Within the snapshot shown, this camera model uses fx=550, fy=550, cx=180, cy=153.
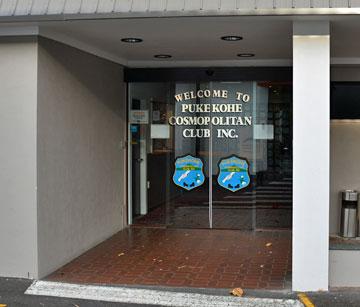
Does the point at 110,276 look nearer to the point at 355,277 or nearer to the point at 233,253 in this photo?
the point at 233,253

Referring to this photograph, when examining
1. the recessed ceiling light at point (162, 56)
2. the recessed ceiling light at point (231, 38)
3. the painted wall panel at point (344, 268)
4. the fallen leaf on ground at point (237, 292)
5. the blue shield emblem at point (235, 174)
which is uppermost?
the recessed ceiling light at point (162, 56)

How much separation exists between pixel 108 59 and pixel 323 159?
3.94 meters

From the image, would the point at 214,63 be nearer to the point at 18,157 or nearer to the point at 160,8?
the point at 160,8

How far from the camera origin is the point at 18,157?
6.15 m

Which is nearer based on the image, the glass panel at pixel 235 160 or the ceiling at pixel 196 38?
the ceiling at pixel 196 38

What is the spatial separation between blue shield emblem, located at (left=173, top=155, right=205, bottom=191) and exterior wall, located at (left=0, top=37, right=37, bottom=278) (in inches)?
138

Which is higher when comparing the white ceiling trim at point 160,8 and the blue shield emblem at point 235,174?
the white ceiling trim at point 160,8

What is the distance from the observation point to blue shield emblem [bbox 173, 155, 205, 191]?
9.15 meters

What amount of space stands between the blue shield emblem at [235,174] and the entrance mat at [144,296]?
3.60 meters

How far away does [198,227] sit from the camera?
9.16 meters

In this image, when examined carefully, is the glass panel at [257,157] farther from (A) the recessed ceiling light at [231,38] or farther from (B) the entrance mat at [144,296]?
(B) the entrance mat at [144,296]

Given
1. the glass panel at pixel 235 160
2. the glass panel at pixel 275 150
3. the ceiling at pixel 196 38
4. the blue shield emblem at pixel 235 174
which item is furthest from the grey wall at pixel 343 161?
the blue shield emblem at pixel 235 174

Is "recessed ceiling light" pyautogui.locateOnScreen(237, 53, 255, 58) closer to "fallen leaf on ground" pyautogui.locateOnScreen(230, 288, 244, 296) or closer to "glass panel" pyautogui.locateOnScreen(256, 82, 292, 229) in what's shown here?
"glass panel" pyautogui.locateOnScreen(256, 82, 292, 229)

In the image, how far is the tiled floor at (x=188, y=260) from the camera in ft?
20.3
